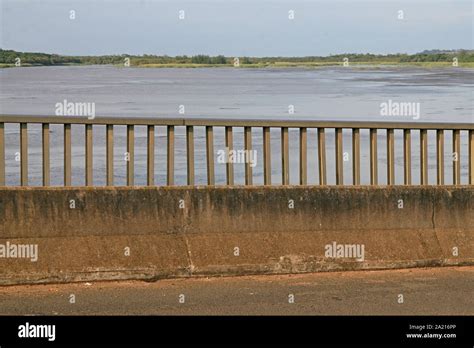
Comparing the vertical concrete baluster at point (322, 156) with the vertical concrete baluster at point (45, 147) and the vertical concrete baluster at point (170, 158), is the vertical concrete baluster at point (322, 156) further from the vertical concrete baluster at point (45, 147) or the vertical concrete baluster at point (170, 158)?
the vertical concrete baluster at point (45, 147)

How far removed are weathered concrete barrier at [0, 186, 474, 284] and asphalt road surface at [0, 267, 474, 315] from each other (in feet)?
0.47

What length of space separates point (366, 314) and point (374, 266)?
1783 mm

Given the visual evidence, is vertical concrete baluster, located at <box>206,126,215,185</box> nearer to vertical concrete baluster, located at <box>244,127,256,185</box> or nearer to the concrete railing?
the concrete railing

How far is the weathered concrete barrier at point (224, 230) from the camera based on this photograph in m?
9.88

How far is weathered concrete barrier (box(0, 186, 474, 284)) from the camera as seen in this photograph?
9.88 meters

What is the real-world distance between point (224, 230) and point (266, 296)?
958 millimetres

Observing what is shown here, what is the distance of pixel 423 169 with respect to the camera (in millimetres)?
11180

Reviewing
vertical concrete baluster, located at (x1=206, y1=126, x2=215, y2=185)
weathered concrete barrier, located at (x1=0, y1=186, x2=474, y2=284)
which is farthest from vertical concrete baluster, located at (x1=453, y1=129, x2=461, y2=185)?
vertical concrete baluster, located at (x1=206, y1=126, x2=215, y2=185)

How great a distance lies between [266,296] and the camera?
9617 millimetres

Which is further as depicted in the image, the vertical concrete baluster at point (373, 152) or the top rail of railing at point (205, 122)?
the vertical concrete baluster at point (373, 152)

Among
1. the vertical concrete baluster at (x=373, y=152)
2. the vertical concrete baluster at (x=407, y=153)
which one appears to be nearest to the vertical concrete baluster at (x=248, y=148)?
the vertical concrete baluster at (x=373, y=152)

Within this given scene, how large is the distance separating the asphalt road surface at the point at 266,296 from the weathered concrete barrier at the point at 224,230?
0.14 metres
